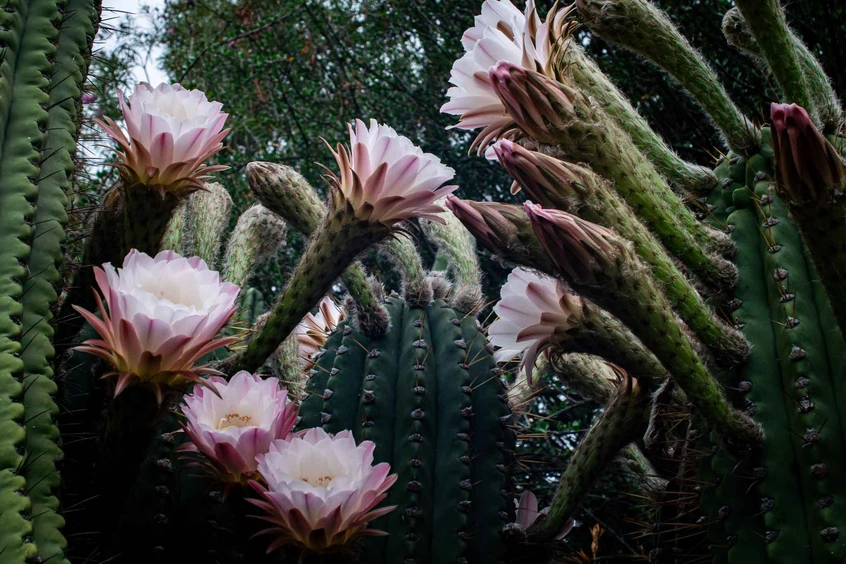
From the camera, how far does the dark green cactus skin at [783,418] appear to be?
84 centimetres

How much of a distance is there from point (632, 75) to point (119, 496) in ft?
6.25

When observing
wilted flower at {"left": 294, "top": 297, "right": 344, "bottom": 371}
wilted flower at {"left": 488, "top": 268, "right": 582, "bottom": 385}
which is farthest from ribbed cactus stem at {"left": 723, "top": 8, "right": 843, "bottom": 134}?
wilted flower at {"left": 294, "top": 297, "right": 344, "bottom": 371}

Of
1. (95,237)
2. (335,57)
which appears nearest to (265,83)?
(335,57)

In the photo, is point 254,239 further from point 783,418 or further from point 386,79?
point 386,79

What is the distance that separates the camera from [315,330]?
4.94 ft

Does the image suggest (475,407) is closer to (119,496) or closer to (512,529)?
(512,529)

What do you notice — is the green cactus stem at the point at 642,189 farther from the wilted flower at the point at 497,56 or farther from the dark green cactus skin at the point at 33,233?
the dark green cactus skin at the point at 33,233

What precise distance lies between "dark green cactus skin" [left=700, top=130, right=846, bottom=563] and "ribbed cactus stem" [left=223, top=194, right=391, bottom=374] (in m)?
0.47

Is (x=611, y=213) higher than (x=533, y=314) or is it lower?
higher

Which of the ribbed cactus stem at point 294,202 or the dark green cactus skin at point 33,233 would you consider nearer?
the dark green cactus skin at point 33,233

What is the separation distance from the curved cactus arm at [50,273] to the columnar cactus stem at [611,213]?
20.0 inches

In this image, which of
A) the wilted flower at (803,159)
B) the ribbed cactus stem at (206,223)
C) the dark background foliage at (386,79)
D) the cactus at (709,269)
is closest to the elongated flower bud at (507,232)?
the cactus at (709,269)

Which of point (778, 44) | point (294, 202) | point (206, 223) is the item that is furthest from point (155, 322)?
point (778, 44)

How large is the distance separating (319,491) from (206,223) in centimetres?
68
